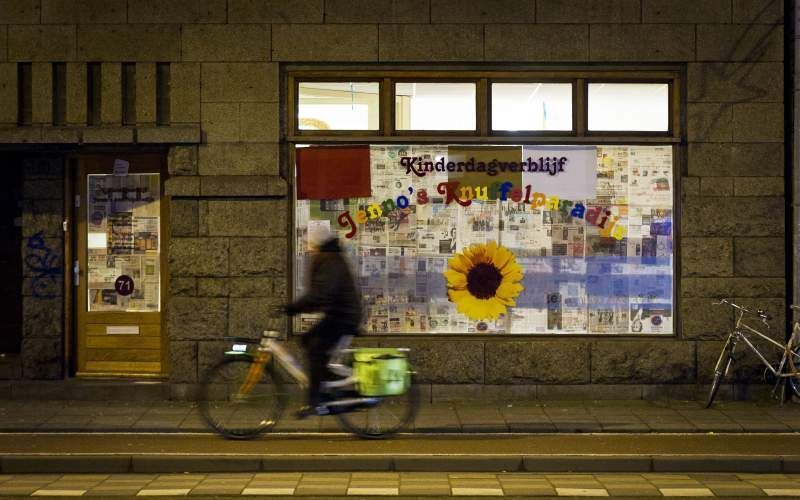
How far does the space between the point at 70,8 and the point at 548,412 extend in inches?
277

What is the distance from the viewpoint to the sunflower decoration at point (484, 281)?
11.8 m

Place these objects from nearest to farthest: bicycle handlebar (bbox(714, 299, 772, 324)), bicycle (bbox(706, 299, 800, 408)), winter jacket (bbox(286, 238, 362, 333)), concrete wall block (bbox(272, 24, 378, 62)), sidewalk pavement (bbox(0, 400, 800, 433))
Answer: winter jacket (bbox(286, 238, 362, 333))
sidewalk pavement (bbox(0, 400, 800, 433))
bicycle (bbox(706, 299, 800, 408))
bicycle handlebar (bbox(714, 299, 772, 324))
concrete wall block (bbox(272, 24, 378, 62))

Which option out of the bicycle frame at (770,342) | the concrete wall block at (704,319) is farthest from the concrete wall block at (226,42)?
the bicycle frame at (770,342)

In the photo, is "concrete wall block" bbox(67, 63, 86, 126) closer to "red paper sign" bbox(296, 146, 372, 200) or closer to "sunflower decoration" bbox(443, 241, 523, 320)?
"red paper sign" bbox(296, 146, 372, 200)

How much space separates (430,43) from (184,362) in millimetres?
4589

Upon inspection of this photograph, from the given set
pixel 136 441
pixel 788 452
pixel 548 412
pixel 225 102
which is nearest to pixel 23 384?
pixel 136 441

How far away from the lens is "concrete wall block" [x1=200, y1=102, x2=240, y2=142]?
1163 centimetres

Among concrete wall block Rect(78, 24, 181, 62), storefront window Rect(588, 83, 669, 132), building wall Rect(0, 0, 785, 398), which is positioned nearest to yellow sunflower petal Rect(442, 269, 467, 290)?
building wall Rect(0, 0, 785, 398)

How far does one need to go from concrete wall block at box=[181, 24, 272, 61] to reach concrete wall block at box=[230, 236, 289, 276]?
2.08 m

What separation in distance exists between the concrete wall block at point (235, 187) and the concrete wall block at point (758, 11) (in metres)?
5.71

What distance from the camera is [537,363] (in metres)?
11.6

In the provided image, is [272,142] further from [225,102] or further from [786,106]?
[786,106]

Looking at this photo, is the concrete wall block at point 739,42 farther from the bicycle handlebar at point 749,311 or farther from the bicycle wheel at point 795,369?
the bicycle wheel at point 795,369

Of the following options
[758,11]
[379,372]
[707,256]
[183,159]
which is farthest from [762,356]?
[183,159]
